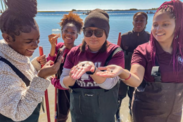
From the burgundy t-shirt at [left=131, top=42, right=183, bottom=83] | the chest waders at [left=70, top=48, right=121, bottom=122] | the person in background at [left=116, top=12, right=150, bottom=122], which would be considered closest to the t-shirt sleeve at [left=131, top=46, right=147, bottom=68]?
the burgundy t-shirt at [left=131, top=42, right=183, bottom=83]

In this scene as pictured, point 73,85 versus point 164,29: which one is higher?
point 164,29

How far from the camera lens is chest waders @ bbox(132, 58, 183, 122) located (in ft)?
5.28

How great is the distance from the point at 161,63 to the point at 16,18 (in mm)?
1509

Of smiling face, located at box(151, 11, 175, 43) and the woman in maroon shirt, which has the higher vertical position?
smiling face, located at box(151, 11, 175, 43)

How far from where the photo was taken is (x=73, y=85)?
1.65m

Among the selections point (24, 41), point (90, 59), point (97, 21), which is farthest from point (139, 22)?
point (24, 41)

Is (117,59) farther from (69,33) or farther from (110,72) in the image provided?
(69,33)

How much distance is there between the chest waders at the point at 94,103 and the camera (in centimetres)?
154

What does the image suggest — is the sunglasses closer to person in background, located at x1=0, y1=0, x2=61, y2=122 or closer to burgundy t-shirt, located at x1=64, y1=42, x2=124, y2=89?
burgundy t-shirt, located at x1=64, y1=42, x2=124, y2=89

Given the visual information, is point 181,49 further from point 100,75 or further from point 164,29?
point 100,75

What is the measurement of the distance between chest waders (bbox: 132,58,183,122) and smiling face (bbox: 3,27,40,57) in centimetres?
127

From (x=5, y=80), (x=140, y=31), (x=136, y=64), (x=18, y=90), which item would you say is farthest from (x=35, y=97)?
(x=140, y=31)

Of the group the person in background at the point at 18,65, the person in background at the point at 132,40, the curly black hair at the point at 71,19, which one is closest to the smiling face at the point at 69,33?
the curly black hair at the point at 71,19

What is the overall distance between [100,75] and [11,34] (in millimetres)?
849
